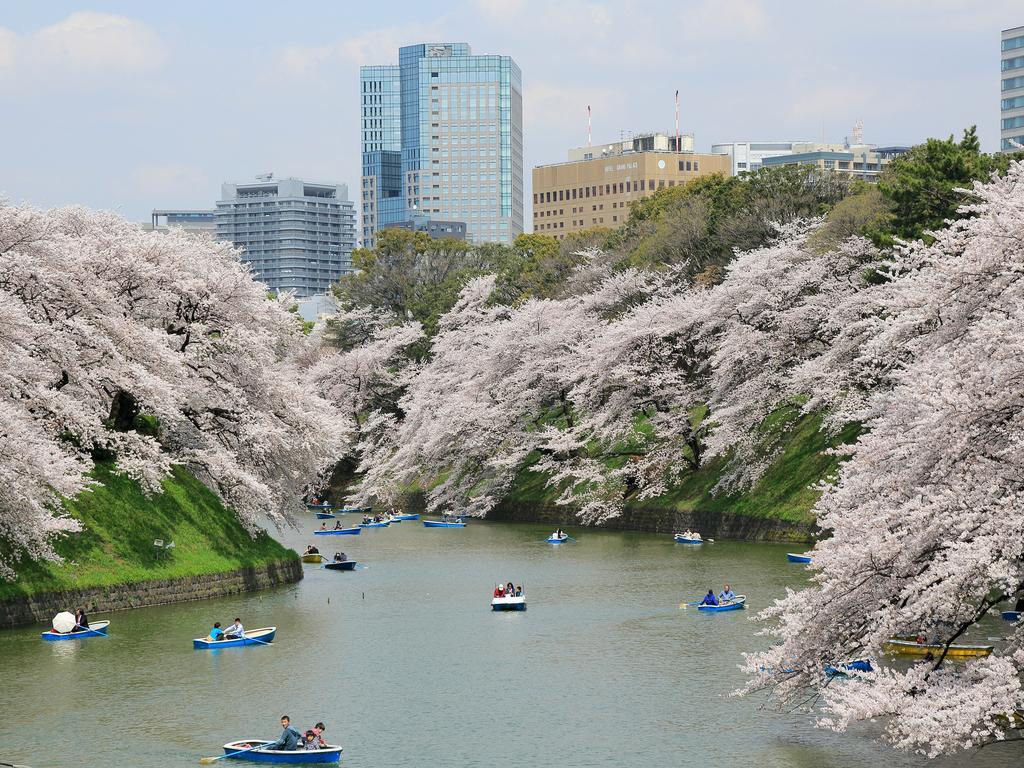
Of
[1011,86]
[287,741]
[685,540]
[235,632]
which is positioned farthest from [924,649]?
[1011,86]

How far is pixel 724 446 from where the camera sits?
2832 inches

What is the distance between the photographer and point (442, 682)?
39.2 meters

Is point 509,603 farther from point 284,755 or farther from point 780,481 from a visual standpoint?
point 780,481

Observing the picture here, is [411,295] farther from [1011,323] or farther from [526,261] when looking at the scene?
[1011,323]

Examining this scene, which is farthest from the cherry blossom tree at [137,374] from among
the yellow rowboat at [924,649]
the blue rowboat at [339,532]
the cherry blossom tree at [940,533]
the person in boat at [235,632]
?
the yellow rowboat at [924,649]

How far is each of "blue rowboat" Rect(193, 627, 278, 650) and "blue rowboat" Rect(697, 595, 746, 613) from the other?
15219mm

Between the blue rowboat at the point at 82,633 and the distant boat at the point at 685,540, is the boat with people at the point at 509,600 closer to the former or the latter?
the blue rowboat at the point at 82,633

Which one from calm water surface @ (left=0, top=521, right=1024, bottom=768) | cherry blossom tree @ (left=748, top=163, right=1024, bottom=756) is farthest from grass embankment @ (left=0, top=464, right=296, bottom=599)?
cherry blossom tree @ (left=748, top=163, right=1024, bottom=756)

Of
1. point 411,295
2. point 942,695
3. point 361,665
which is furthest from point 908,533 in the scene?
point 411,295

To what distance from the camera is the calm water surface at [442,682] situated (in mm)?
31500

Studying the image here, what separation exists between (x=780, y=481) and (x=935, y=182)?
17966 millimetres

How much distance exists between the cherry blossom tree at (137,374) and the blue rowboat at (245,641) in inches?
211

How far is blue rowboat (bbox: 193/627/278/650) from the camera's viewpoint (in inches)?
1705

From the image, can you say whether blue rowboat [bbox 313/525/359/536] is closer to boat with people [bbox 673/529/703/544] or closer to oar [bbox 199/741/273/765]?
boat with people [bbox 673/529/703/544]
